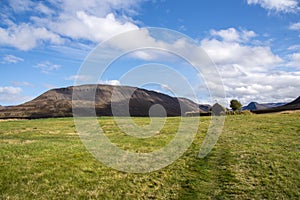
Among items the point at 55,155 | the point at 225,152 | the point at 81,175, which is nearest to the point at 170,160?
the point at 225,152

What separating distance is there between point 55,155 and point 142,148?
8136 millimetres

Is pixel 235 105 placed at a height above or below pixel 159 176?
above

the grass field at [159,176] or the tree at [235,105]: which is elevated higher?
the tree at [235,105]

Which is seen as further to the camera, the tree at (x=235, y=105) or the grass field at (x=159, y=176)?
the tree at (x=235, y=105)

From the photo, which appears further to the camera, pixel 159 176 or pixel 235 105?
pixel 235 105

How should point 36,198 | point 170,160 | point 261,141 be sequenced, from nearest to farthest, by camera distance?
point 36,198, point 170,160, point 261,141

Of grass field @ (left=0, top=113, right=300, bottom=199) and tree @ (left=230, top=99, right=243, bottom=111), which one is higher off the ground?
tree @ (left=230, top=99, right=243, bottom=111)

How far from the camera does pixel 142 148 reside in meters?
26.9

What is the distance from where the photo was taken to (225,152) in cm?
2470

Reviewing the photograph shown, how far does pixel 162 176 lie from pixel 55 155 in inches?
374

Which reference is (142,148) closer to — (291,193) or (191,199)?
(191,199)

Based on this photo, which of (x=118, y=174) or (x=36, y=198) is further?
(x=118, y=174)

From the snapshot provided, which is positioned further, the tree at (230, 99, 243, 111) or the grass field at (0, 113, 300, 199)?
the tree at (230, 99, 243, 111)

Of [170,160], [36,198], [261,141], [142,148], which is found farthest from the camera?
[261,141]
